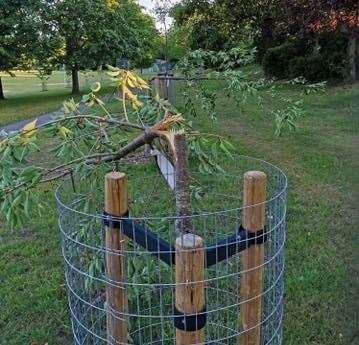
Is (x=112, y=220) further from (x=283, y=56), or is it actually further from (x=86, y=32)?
(x=86, y=32)

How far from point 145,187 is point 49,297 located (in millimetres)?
1934

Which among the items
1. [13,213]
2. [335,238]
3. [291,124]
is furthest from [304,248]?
[13,213]

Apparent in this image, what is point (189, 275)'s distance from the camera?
65.1 inches

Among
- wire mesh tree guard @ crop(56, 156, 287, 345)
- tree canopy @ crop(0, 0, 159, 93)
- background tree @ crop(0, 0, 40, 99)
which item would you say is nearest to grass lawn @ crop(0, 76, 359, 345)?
wire mesh tree guard @ crop(56, 156, 287, 345)

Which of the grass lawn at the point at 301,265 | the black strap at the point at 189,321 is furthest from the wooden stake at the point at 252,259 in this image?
the grass lawn at the point at 301,265

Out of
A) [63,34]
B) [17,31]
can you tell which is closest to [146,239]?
[17,31]

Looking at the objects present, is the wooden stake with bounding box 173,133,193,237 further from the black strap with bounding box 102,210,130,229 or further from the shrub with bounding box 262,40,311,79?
the shrub with bounding box 262,40,311,79

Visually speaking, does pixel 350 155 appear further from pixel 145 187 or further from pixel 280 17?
pixel 280 17

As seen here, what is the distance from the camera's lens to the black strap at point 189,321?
170 cm

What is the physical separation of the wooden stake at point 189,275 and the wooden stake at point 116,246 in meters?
0.40

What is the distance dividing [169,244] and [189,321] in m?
0.29

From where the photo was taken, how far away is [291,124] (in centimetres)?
275

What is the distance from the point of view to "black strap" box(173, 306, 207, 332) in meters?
1.70

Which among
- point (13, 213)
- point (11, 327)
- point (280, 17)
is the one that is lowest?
point (11, 327)
